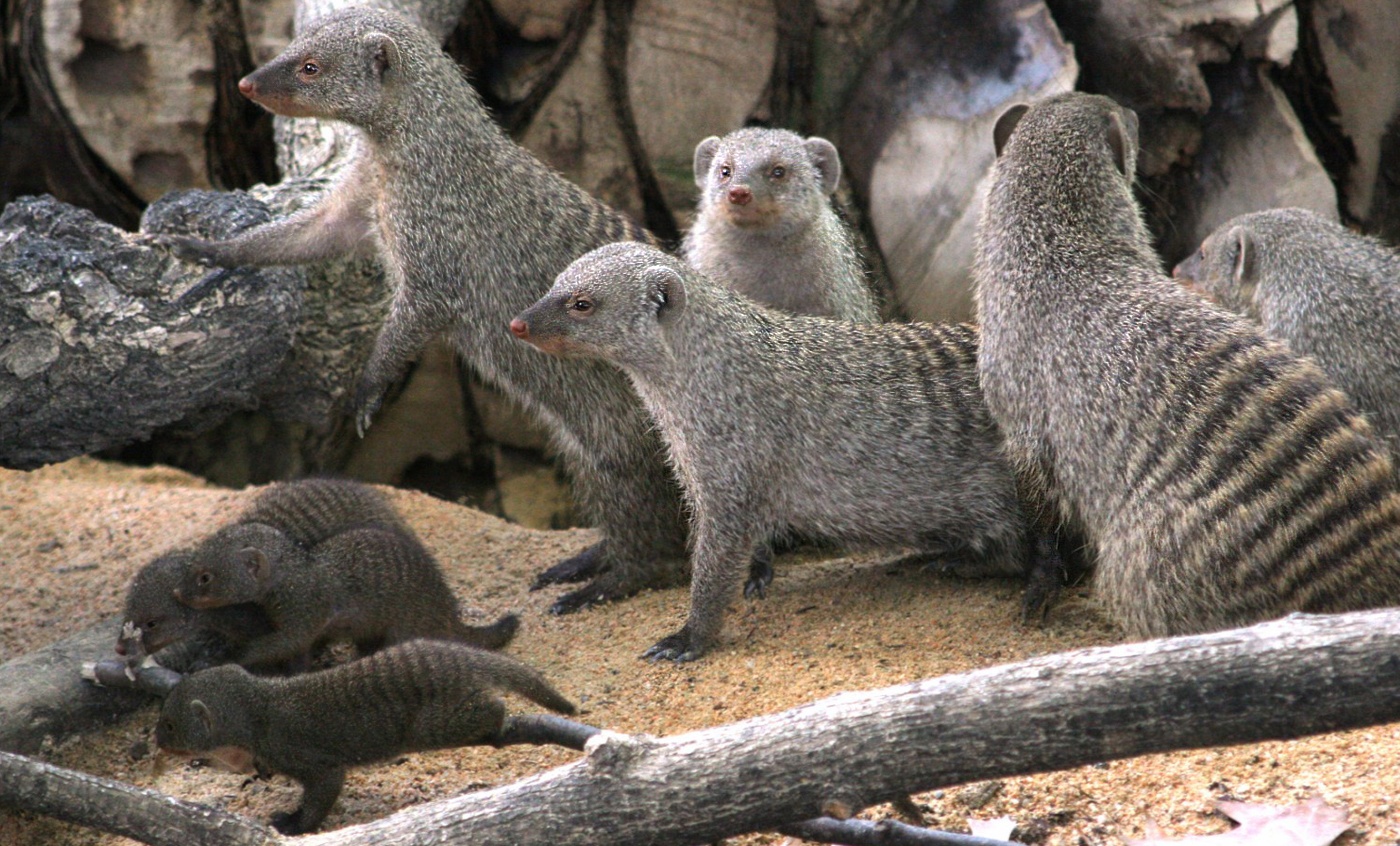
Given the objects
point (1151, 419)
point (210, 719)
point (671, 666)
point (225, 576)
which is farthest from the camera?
point (671, 666)

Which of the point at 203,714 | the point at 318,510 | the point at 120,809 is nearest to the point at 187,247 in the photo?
the point at 318,510

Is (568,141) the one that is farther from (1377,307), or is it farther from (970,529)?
(1377,307)

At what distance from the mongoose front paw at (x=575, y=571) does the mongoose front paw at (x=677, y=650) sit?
751 millimetres

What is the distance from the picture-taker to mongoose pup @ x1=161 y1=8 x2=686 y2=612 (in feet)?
13.1

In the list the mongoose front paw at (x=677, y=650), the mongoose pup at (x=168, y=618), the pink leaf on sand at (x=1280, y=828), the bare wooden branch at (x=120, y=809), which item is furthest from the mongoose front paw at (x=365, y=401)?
the pink leaf on sand at (x=1280, y=828)

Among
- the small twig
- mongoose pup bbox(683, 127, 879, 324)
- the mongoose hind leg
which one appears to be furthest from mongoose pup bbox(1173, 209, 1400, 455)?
the mongoose hind leg

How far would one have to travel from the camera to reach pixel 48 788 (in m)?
2.41

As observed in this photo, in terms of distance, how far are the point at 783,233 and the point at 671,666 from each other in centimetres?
170

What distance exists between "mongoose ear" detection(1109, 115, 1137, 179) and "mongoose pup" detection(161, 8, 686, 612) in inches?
62.5

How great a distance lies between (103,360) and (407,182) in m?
1.03

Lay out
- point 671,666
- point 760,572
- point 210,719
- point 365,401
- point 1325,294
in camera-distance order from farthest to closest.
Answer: point 365,401
point 760,572
point 1325,294
point 671,666
point 210,719

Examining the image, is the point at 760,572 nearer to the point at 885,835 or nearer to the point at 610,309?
the point at 610,309

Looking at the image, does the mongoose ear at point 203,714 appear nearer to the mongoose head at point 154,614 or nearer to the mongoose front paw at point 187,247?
the mongoose head at point 154,614

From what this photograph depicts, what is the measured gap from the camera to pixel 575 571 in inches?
171
